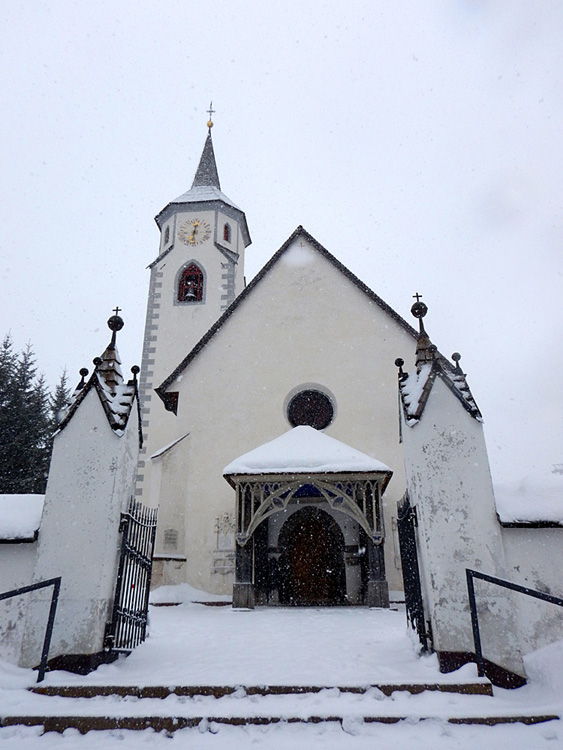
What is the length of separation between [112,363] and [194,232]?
17.7 m

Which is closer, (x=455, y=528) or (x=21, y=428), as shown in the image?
(x=455, y=528)

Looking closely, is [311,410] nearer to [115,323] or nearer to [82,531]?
[115,323]

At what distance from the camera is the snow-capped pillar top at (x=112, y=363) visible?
19.8 ft

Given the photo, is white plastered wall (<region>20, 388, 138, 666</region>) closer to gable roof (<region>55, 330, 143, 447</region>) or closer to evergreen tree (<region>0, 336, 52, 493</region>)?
gable roof (<region>55, 330, 143, 447</region>)

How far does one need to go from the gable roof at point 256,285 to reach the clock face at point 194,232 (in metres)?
8.08

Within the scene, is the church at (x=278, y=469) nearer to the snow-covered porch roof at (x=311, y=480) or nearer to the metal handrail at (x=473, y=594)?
the snow-covered porch roof at (x=311, y=480)

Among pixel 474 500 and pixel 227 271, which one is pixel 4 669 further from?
pixel 227 271

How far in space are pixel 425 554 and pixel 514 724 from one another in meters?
1.52

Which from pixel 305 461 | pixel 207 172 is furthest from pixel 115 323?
pixel 207 172

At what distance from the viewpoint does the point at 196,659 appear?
5094 mm

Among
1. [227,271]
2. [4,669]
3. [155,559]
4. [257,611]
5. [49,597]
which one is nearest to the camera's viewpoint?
[4,669]

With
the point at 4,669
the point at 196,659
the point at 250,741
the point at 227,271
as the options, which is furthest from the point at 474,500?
the point at 227,271

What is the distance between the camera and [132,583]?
5.68 metres

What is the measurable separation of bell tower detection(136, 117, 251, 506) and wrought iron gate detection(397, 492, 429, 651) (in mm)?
11909
